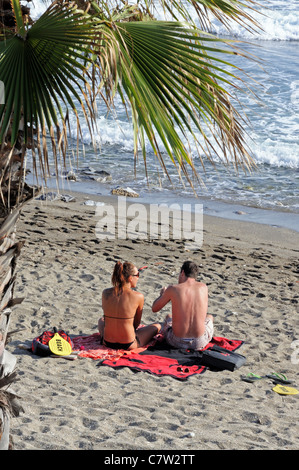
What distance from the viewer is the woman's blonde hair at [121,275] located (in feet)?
16.1

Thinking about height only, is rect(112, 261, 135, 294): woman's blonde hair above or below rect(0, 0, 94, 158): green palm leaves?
below

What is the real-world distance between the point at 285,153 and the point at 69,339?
1190cm

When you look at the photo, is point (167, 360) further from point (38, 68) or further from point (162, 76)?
point (38, 68)

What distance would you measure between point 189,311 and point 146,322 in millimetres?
941

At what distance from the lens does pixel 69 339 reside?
4871mm

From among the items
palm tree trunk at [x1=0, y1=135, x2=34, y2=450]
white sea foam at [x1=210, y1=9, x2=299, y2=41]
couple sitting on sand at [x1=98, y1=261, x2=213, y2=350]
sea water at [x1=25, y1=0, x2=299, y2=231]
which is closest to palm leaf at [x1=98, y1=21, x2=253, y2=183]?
palm tree trunk at [x1=0, y1=135, x2=34, y2=450]

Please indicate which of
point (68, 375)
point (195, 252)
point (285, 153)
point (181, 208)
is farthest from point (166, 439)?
point (285, 153)

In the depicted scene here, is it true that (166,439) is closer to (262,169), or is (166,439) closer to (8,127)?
(8,127)

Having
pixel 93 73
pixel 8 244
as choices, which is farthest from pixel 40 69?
pixel 8 244

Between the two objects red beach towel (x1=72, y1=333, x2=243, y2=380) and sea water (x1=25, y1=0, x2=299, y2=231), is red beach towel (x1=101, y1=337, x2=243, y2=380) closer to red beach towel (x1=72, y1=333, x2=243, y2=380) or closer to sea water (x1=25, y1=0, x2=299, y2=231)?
red beach towel (x1=72, y1=333, x2=243, y2=380)

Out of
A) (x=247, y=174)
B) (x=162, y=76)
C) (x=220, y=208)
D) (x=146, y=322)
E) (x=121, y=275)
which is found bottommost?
(x=146, y=322)

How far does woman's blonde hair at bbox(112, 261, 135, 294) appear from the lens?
4906mm

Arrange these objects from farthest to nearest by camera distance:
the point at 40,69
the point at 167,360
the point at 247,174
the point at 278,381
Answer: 1. the point at 247,174
2. the point at 167,360
3. the point at 278,381
4. the point at 40,69

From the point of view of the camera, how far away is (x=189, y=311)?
198 inches
